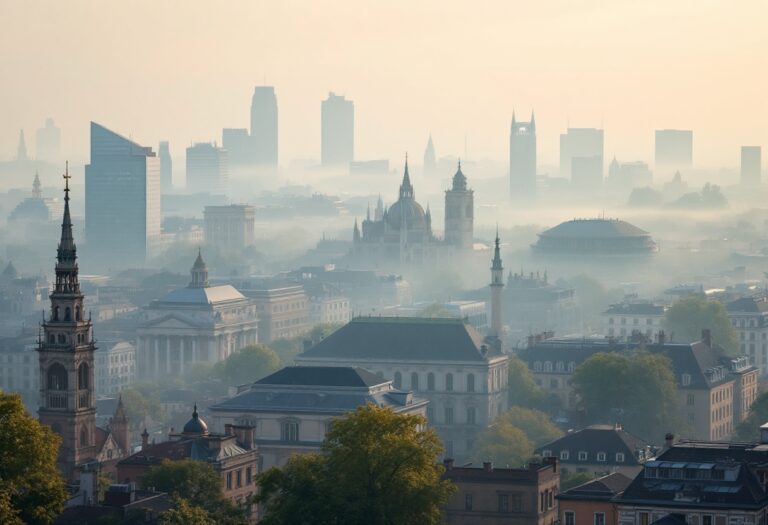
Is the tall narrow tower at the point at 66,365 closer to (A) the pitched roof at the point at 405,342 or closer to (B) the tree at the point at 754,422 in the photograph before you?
(B) the tree at the point at 754,422

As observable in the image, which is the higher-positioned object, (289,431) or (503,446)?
(289,431)

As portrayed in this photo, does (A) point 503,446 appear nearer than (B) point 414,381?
Yes

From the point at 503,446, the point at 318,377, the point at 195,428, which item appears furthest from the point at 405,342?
the point at 195,428

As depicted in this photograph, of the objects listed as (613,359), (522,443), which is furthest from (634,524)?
(613,359)

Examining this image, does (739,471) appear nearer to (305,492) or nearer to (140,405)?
(305,492)

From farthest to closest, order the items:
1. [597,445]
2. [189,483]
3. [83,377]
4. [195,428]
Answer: [597,445], [195,428], [83,377], [189,483]

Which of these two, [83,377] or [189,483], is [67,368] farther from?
[189,483]
